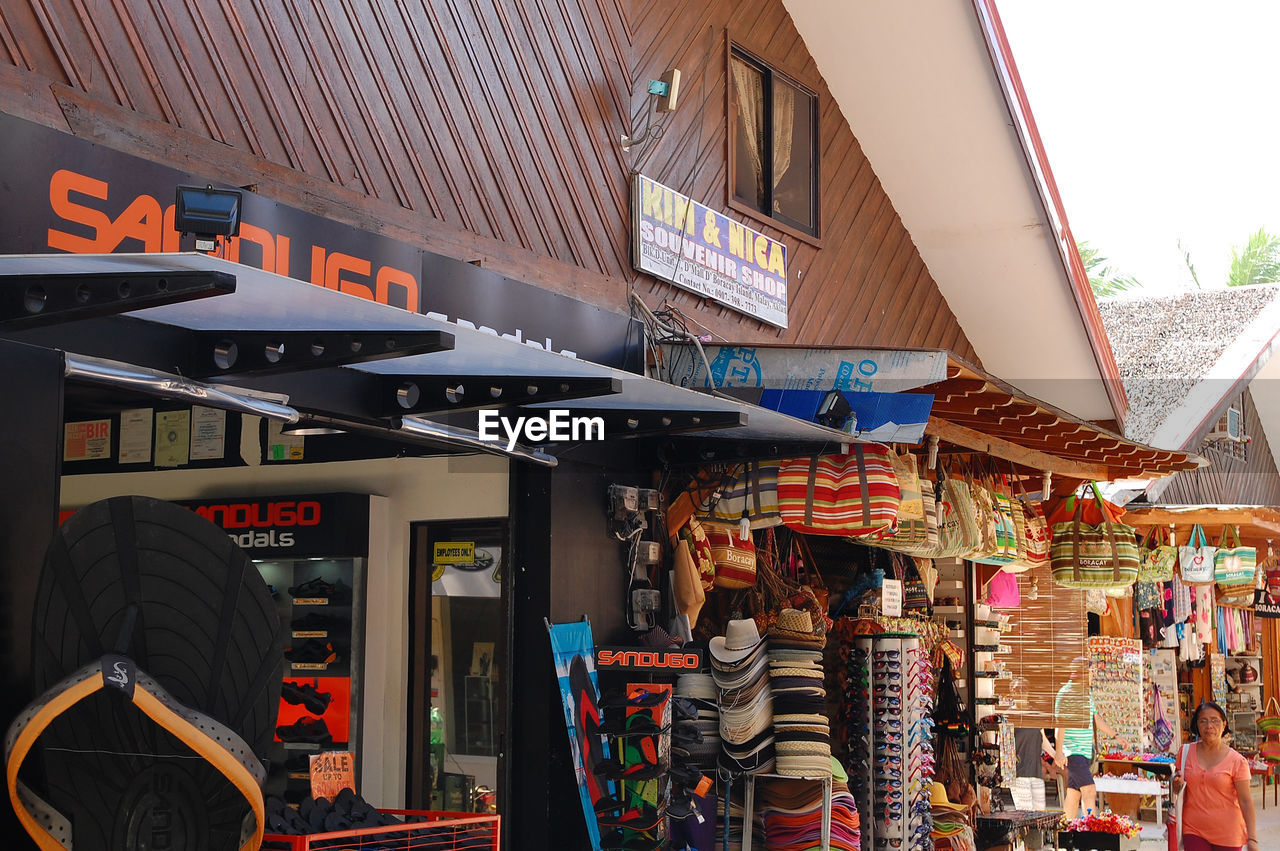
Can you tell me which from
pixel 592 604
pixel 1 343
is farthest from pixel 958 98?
pixel 1 343

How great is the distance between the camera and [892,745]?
25.6ft

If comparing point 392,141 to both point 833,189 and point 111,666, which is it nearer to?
point 111,666

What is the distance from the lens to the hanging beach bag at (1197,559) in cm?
1412

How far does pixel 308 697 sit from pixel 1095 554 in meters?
6.32

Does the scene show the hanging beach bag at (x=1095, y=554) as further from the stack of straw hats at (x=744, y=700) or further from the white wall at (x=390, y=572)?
the white wall at (x=390, y=572)

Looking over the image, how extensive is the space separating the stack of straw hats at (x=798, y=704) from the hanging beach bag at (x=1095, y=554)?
4358 millimetres

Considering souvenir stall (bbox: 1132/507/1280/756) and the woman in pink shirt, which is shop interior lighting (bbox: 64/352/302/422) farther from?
souvenir stall (bbox: 1132/507/1280/756)

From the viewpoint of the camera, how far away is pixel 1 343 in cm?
360

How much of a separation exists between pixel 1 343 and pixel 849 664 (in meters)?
5.74

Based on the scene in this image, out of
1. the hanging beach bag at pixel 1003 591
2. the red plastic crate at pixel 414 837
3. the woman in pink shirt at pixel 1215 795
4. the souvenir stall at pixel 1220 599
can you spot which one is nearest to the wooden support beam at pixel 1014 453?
the hanging beach bag at pixel 1003 591

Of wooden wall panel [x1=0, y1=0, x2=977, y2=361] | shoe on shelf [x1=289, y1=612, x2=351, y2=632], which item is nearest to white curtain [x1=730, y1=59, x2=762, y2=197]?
wooden wall panel [x1=0, y1=0, x2=977, y2=361]

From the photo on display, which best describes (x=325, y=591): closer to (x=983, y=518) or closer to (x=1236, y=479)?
(x=983, y=518)

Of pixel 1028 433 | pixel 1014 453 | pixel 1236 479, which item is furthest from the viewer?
pixel 1236 479

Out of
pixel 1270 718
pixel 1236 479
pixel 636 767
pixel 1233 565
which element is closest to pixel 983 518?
pixel 636 767
